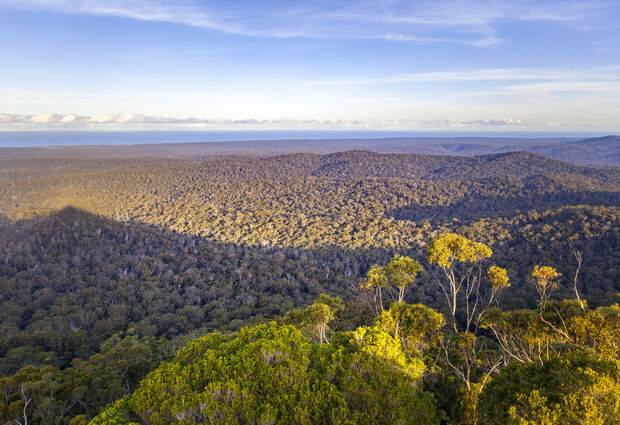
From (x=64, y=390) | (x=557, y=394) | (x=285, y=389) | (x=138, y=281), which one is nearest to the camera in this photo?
(x=557, y=394)

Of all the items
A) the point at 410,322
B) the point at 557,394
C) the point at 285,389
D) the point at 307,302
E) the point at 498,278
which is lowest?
the point at 307,302

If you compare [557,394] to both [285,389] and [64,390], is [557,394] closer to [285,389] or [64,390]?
[285,389]

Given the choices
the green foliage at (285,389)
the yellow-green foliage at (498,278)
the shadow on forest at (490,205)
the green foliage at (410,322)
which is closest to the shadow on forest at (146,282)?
the green foliage at (410,322)

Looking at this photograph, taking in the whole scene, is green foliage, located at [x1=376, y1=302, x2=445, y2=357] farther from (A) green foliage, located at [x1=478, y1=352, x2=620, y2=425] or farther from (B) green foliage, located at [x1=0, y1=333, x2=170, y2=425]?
(B) green foliage, located at [x1=0, y1=333, x2=170, y2=425]

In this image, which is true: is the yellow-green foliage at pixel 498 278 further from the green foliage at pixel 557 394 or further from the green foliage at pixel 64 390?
the green foliage at pixel 64 390

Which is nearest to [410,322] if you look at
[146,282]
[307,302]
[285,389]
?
[285,389]
